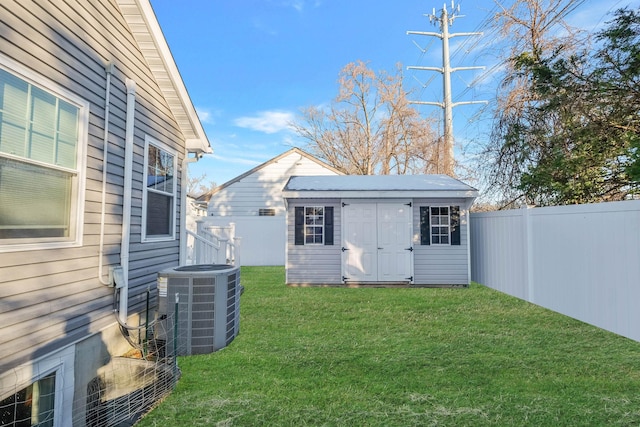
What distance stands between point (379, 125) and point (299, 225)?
12.7 m

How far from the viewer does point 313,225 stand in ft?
28.1

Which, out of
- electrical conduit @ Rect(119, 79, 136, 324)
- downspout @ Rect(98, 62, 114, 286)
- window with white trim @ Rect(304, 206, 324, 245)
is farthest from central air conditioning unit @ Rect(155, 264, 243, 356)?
window with white trim @ Rect(304, 206, 324, 245)

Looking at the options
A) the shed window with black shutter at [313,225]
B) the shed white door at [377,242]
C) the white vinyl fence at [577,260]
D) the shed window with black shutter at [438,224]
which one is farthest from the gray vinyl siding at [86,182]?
the shed window with black shutter at [438,224]

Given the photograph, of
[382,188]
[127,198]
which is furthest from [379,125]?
[127,198]

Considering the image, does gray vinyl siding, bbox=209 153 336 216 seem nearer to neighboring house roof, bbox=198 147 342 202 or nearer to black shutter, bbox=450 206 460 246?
neighboring house roof, bbox=198 147 342 202

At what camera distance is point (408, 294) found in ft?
24.3

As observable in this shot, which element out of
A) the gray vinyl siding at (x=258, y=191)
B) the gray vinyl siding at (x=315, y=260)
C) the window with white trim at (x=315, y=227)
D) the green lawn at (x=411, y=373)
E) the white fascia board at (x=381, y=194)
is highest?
the gray vinyl siding at (x=258, y=191)

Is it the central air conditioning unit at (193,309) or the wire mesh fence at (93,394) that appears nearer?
the wire mesh fence at (93,394)

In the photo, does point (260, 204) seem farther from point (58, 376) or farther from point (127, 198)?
point (58, 376)

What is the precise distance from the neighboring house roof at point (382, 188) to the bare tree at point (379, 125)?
33.4ft

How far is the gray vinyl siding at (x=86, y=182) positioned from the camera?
2.30m

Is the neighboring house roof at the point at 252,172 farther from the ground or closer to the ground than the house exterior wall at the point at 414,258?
farther from the ground

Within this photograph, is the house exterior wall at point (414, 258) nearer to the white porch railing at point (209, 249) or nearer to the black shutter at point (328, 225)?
the black shutter at point (328, 225)

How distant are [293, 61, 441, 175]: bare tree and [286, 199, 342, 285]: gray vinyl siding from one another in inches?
441
